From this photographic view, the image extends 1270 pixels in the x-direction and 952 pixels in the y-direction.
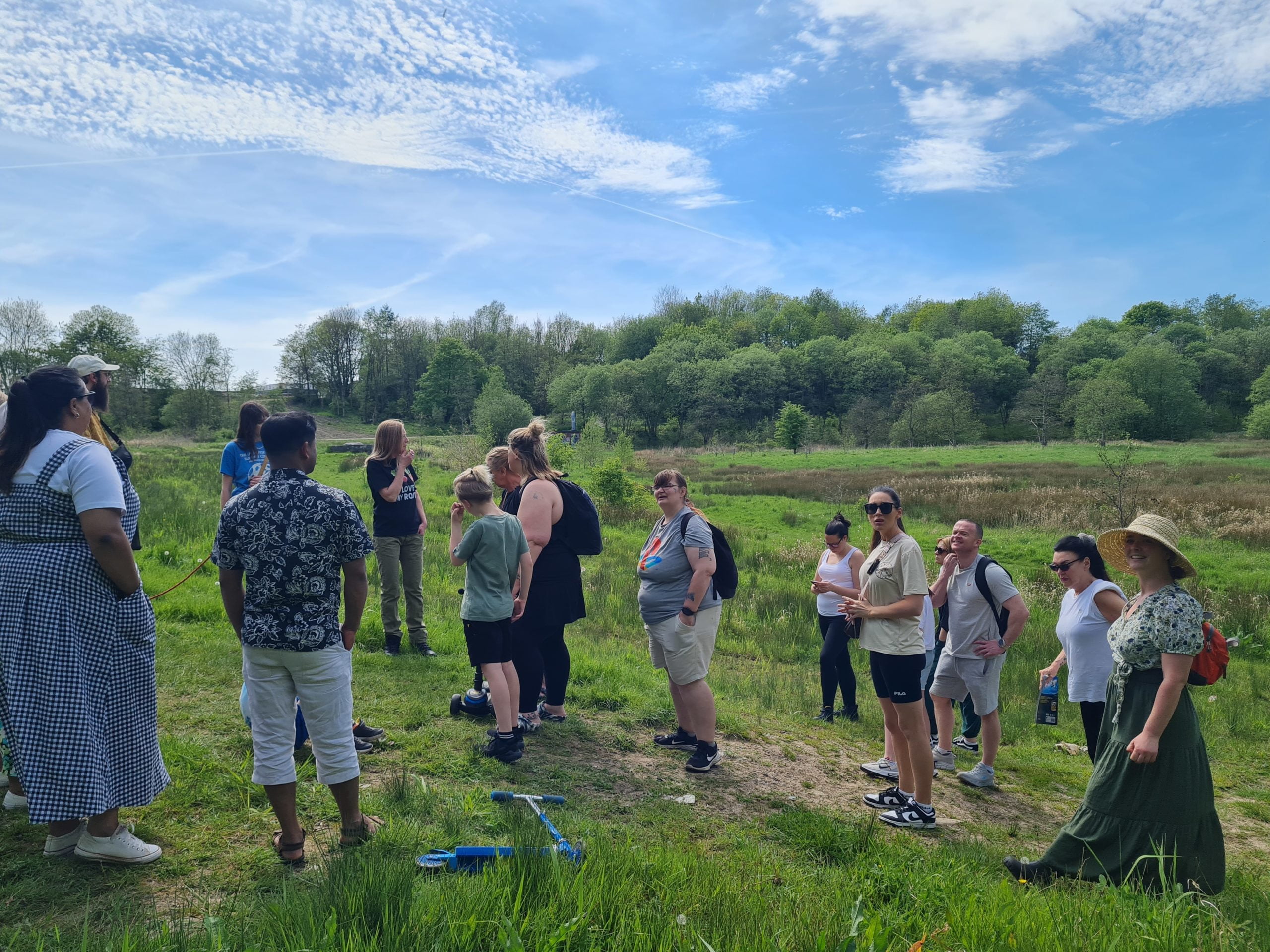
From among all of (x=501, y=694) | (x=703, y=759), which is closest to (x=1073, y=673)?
(x=703, y=759)

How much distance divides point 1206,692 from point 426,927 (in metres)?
9.79

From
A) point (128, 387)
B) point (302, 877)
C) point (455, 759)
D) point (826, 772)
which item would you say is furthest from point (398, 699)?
point (128, 387)

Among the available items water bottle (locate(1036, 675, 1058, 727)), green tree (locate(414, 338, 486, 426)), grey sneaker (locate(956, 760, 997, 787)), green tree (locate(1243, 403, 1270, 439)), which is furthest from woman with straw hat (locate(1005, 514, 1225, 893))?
green tree (locate(414, 338, 486, 426))

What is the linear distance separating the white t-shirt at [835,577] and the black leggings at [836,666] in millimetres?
68

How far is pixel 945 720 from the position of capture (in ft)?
19.5

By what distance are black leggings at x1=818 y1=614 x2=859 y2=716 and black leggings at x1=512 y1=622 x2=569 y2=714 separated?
260 centimetres

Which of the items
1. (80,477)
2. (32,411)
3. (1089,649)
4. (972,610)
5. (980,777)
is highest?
(32,411)

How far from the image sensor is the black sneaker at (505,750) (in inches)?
188

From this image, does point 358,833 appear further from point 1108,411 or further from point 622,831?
point 1108,411

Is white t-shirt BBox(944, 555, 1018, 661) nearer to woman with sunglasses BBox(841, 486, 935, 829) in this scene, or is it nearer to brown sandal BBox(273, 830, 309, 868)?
woman with sunglasses BBox(841, 486, 935, 829)

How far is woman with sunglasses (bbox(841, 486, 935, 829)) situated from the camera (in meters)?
4.42

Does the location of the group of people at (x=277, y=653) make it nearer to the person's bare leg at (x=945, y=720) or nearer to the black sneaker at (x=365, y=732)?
the black sneaker at (x=365, y=732)

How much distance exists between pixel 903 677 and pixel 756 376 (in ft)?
270

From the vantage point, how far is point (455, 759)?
4.71 metres
